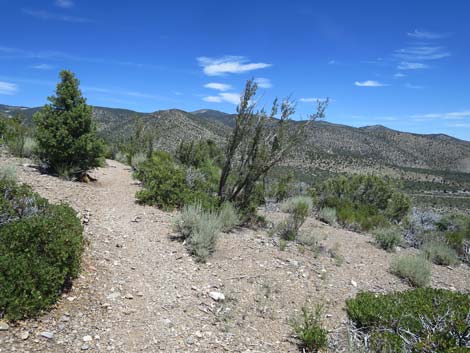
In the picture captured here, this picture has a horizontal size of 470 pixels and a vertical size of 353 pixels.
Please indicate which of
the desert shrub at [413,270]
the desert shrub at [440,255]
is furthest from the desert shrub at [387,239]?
the desert shrub at [413,270]

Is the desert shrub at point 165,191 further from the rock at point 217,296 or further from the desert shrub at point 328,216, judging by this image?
the desert shrub at point 328,216

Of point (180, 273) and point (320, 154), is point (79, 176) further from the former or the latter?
point (320, 154)

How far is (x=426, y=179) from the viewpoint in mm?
64875

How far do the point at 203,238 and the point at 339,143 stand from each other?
7626 centimetres

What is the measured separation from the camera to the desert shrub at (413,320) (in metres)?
3.61

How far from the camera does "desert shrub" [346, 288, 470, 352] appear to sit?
361 cm

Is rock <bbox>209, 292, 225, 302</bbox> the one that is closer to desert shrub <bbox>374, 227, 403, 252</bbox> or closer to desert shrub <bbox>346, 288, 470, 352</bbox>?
desert shrub <bbox>346, 288, 470, 352</bbox>

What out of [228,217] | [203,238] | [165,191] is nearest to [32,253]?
[203,238]

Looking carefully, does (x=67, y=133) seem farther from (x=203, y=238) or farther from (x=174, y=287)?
(x=174, y=287)

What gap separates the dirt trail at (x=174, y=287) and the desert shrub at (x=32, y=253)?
0.66 feet

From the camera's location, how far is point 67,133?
9641 mm

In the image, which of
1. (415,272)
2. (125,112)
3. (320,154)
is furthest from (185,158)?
(125,112)

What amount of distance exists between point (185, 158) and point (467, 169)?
84511 millimetres

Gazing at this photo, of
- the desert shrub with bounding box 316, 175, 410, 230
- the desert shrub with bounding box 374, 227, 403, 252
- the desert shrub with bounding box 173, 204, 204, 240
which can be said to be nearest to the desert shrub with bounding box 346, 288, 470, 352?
the desert shrub with bounding box 173, 204, 204, 240
